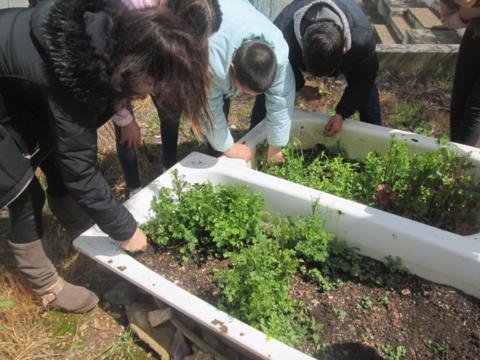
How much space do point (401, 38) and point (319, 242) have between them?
3700mm

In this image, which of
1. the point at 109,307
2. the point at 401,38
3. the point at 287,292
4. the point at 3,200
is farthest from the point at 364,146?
the point at 401,38

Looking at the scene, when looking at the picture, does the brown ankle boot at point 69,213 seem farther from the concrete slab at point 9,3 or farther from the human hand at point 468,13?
the concrete slab at point 9,3

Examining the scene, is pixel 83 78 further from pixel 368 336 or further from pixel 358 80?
pixel 358 80

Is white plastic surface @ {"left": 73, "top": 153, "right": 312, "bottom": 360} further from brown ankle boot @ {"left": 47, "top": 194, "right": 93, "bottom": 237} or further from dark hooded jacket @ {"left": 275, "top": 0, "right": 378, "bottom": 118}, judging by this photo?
dark hooded jacket @ {"left": 275, "top": 0, "right": 378, "bottom": 118}

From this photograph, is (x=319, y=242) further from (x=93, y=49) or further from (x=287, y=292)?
(x=93, y=49)

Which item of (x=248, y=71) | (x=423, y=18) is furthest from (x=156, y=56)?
(x=423, y=18)

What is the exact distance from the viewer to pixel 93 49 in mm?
1291

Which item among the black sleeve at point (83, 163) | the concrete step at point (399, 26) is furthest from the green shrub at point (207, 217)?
the concrete step at point (399, 26)

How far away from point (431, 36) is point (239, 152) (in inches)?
135

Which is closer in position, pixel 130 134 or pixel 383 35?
pixel 130 134

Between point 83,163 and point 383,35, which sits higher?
point 83,163

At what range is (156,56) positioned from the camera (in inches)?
50.1

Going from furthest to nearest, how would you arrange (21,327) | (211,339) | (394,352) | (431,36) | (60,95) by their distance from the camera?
(431,36) < (21,327) < (211,339) < (394,352) < (60,95)

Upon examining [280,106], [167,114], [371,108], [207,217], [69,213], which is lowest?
[69,213]
